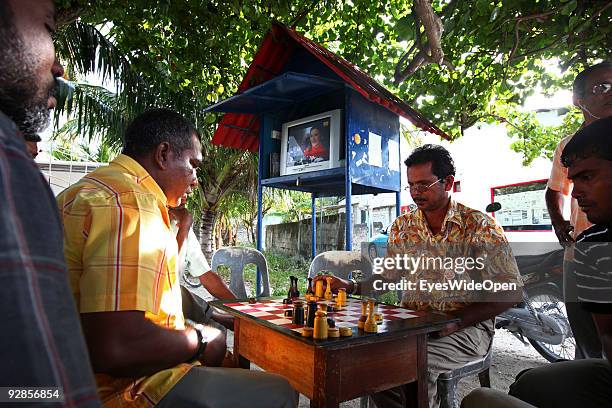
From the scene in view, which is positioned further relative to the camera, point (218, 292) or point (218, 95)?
point (218, 95)

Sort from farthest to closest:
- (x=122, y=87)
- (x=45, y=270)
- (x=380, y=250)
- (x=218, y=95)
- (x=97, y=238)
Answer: (x=380, y=250), (x=122, y=87), (x=218, y=95), (x=97, y=238), (x=45, y=270)

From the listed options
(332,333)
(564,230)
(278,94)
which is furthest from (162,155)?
(278,94)

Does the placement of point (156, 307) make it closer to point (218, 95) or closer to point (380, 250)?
point (218, 95)

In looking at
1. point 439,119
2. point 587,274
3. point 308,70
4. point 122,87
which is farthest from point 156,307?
point 122,87

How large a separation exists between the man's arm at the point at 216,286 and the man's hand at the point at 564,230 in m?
3.03

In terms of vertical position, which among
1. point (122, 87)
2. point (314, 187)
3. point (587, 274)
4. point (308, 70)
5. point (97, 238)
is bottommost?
point (587, 274)

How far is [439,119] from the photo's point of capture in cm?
621

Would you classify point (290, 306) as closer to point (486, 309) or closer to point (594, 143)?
point (486, 309)

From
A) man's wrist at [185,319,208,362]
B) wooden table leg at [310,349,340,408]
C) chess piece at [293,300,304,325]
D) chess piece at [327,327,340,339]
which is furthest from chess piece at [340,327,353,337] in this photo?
man's wrist at [185,319,208,362]

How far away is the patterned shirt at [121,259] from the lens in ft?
4.19

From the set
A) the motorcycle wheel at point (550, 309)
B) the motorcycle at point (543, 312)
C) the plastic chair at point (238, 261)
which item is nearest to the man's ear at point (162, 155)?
the plastic chair at point (238, 261)

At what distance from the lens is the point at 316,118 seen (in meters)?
4.95

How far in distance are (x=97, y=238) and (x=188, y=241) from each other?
2.71 meters

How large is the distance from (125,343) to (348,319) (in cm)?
129
